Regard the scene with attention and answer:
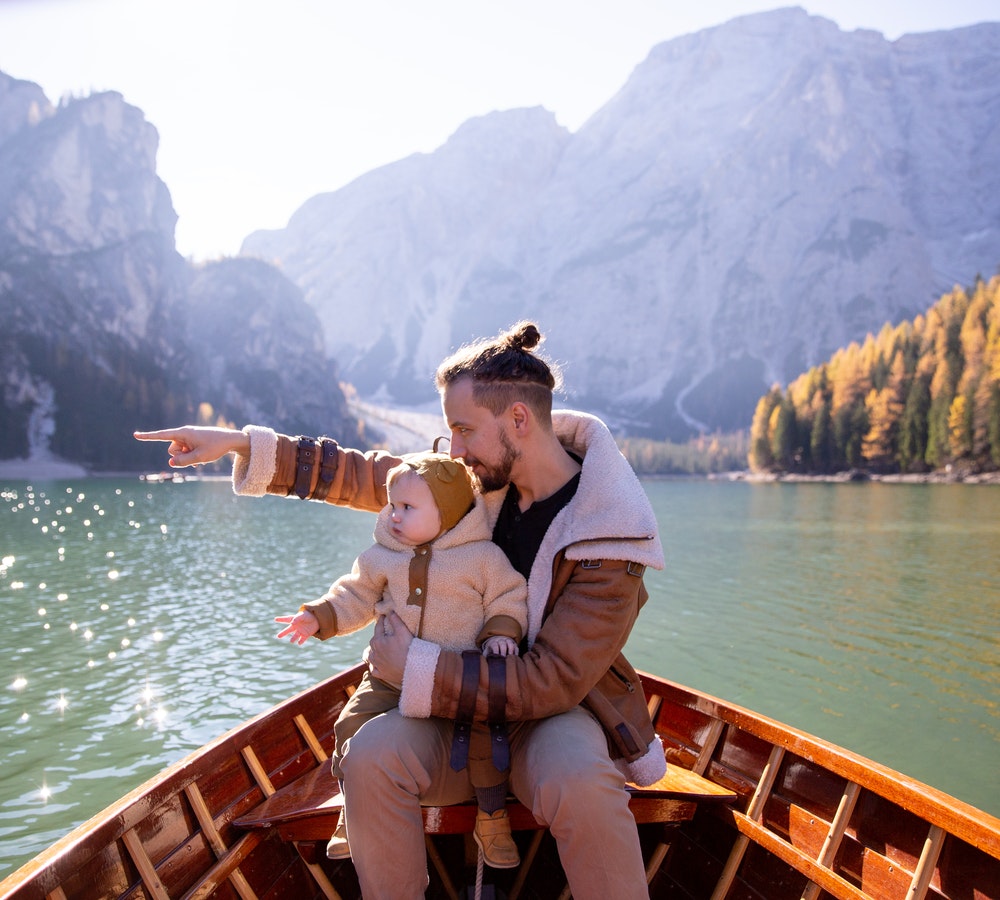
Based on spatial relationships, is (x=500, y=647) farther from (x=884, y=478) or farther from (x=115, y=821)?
(x=884, y=478)

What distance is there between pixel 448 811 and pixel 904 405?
10040 cm

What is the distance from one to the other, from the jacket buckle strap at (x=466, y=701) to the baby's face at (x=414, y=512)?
58cm

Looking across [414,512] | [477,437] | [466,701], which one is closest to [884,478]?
[477,437]

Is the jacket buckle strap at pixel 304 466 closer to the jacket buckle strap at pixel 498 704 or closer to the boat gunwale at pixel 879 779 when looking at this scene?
the jacket buckle strap at pixel 498 704

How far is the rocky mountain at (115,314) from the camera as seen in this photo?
11631 cm

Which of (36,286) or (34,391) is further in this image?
(36,286)

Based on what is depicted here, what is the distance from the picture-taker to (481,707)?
3381mm

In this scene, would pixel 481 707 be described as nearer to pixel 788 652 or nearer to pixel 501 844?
pixel 501 844

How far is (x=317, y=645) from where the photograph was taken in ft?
51.8

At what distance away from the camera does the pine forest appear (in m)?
78.9

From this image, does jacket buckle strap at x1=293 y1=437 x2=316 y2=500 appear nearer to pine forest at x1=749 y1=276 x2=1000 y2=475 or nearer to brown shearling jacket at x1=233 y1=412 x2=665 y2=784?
brown shearling jacket at x1=233 y1=412 x2=665 y2=784

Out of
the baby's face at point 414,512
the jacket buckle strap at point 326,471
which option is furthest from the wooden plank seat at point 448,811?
the jacket buckle strap at point 326,471

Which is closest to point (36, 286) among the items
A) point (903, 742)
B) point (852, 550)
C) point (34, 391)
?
point (34, 391)

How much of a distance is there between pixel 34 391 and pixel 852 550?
11914cm
